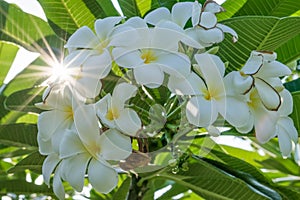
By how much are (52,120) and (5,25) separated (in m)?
0.38

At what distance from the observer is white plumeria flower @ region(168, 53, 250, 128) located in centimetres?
72

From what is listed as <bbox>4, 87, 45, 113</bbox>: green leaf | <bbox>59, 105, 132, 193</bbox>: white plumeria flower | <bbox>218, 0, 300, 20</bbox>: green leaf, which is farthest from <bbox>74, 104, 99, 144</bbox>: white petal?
<bbox>218, 0, 300, 20</bbox>: green leaf

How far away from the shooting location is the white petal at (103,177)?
729 mm

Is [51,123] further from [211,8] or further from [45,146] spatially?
[211,8]

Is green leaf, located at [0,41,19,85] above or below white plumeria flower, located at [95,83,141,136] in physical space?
below

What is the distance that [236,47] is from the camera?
0.96 meters

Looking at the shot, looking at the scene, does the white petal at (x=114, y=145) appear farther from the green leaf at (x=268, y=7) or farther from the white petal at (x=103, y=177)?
the green leaf at (x=268, y=7)

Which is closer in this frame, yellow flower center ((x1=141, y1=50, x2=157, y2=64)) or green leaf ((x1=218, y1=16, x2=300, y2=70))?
yellow flower center ((x1=141, y1=50, x2=157, y2=64))

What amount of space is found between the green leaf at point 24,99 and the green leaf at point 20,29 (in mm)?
92


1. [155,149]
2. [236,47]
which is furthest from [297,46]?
[155,149]

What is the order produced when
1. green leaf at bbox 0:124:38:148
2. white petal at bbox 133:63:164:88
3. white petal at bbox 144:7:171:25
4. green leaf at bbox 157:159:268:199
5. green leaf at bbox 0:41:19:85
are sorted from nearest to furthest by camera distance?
white petal at bbox 133:63:164:88, white petal at bbox 144:7:171:25, green leaf at bbox 157:159:268:199, green leaf at bbox 0:124:38:148, green leaf at bbox 0:41:19:85

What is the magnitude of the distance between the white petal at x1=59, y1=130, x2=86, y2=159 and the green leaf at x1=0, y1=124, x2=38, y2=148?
36 cm

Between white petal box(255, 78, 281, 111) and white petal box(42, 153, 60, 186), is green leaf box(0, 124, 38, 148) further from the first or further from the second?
white petal box(255, 78, 281, 111)

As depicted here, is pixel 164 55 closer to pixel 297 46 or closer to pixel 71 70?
pixel 71 70
